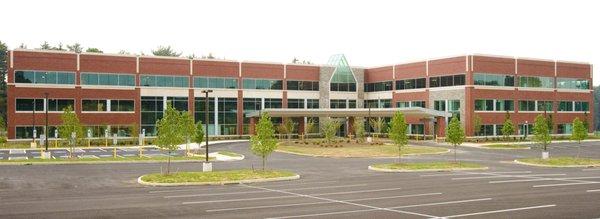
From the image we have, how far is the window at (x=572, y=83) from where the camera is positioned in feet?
297

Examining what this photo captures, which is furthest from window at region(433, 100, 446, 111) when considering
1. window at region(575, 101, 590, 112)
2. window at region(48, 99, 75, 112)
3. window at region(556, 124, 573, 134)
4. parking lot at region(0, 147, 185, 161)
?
window at region(48, 99, 75, 112)

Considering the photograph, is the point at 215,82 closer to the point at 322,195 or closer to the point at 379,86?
the point at 379,86

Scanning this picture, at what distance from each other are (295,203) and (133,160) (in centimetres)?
2744

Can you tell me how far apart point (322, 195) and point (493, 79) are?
63.7 meters

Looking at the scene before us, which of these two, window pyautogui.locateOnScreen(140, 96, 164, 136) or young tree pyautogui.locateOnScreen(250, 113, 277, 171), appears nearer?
young tree pyautogui.locateOnScreen(250, 113, 277, 171)

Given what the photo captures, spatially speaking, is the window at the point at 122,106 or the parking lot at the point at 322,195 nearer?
the parking lot at the point at 322,195

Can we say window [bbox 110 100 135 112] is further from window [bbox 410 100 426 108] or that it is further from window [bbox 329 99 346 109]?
window [bbox 410 100 426 108]

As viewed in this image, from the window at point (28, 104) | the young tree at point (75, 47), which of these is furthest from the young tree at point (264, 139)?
the young tree at point (75, 47)

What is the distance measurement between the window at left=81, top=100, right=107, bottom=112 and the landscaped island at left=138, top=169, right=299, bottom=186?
47.5m

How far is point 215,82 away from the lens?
8700 centimetres

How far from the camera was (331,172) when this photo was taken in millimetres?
38781

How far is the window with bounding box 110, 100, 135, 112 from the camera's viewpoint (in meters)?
79.1

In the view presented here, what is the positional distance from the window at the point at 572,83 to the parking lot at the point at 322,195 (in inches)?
2223

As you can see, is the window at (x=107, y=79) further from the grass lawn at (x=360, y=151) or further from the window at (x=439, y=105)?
the window at (x=439, y=105)
